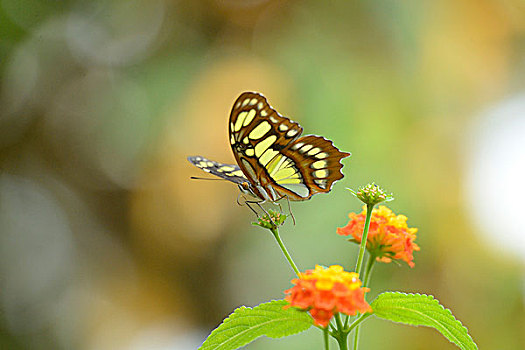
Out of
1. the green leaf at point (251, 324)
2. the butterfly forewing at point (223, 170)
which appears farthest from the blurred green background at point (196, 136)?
the green leaf at point (251, 324)

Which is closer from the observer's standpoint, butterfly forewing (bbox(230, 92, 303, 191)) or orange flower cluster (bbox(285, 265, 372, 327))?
orange flower cluster (bbox(285, 265, 372, 327))

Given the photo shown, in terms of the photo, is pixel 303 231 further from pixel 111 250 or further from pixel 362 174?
pixel 111 250

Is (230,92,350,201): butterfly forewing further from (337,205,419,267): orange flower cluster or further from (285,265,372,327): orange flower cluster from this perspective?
(285,265,372,327): orange flower cluster

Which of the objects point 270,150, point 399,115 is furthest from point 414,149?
point 270,150

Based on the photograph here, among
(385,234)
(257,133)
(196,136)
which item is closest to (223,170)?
(257,133)

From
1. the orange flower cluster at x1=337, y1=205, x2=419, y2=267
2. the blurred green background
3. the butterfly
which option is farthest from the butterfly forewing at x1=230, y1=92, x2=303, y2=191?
the blurred green background
